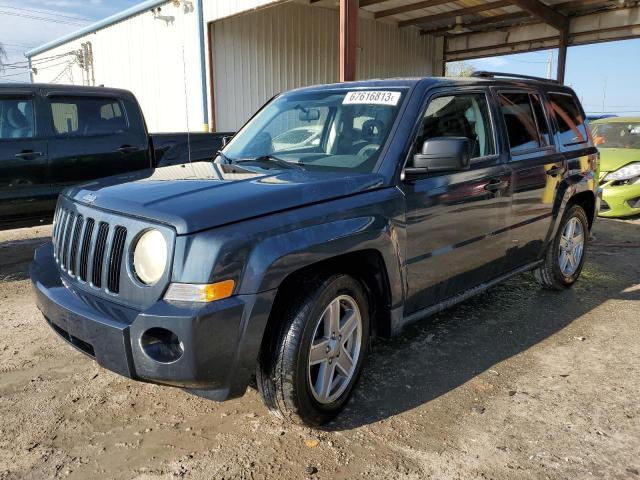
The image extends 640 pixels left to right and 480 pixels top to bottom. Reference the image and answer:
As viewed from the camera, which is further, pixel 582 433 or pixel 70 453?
pixel 582 433

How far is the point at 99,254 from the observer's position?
2604 mm

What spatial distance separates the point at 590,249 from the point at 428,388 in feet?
15.6

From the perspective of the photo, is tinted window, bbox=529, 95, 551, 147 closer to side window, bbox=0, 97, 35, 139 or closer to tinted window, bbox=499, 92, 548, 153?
tinted window, bbox=499, 92, 548, 153

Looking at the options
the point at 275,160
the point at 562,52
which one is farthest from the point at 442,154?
the point at 562,52

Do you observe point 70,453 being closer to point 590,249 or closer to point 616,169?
point 590,249

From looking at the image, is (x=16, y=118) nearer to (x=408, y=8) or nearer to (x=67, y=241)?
(x=67, y=241)

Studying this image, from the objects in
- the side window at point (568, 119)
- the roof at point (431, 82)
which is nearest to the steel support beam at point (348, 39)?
the side window at point (568, 119)

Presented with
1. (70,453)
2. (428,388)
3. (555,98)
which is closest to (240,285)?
(70,453)

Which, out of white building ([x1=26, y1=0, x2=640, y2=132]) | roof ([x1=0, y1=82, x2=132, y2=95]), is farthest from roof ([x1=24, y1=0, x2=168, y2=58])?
roof ([x1=0, y1=82, x2=132, y2=95])

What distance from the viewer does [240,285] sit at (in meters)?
2.33

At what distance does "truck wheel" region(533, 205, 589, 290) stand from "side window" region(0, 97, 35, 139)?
18.2 feet

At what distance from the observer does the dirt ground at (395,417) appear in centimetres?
257

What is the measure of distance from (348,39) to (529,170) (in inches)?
196

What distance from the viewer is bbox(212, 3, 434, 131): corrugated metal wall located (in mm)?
12242
